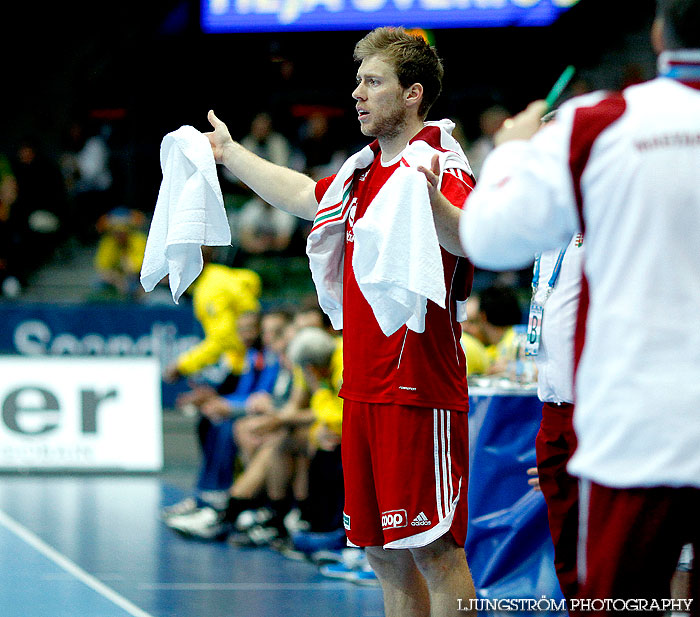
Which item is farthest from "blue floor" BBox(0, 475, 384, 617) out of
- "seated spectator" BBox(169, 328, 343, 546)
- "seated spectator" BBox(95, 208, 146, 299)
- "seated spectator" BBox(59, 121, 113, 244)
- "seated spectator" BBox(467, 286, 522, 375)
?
"seated spectator" BBox(59, 121, 113, 244)

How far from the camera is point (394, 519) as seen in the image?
3180 mm

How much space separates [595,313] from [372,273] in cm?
94

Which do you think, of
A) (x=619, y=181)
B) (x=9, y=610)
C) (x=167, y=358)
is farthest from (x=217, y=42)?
(x=619, y=181)

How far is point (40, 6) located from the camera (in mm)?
17156

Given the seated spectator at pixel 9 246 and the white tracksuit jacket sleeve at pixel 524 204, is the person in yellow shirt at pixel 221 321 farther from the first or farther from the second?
the white tracksuit jacket sleeve at pixel 524 204

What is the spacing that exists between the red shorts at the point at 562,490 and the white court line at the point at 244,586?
241 centimetres

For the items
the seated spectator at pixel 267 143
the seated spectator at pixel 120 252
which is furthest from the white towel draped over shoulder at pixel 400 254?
the seated spectator at pixel 267 143

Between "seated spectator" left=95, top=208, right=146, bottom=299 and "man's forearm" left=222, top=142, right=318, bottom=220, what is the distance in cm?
932

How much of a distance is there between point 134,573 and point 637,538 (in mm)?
4341

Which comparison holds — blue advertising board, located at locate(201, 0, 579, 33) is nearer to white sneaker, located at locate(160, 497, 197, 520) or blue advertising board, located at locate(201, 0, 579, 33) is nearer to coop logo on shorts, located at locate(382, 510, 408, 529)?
white sneaker, located at locate(160, 497, 197, 520)

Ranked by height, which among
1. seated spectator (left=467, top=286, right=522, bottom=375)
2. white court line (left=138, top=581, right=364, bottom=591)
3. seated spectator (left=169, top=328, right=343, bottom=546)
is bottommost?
white court line (left=138, top=581, right=364, bottom=591)

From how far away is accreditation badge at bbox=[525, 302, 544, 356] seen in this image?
350 cm

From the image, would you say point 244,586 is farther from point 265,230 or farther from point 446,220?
point 265,230

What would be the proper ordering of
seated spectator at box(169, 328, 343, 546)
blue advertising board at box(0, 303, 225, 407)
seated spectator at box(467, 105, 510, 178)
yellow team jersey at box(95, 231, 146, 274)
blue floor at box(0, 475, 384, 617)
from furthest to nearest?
yellow team jersey at box(95, 231, 146, 274) < seated spectator at box(467, 105, 510, 178) < blue advertising board at box(0, 303, 225, 407) < seated spectator at box(169, 328, 343, 546) < blue floor at box(0, 475, 384, 617)
